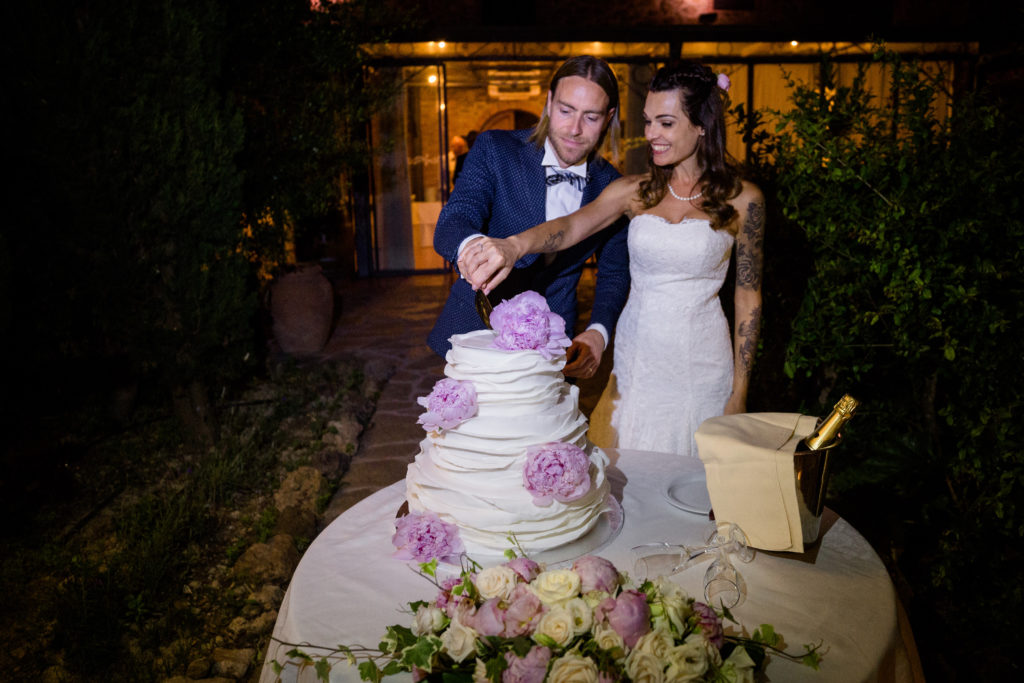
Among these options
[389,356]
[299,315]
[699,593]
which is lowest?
[389,356]

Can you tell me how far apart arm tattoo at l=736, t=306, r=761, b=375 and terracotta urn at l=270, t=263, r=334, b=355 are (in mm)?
6462

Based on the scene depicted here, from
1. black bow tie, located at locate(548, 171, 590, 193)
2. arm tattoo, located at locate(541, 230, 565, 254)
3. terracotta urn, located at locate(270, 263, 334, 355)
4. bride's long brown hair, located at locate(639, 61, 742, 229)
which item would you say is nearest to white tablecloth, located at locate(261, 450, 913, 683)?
arm tattoo, located at locate(541, 230, 565, 254)

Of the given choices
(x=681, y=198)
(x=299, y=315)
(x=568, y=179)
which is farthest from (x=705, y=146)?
(x=299, y=315)

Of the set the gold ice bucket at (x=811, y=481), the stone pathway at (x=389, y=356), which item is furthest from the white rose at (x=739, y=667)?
the stone pathway at (x=389, y=356)

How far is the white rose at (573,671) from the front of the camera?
114 centimetres

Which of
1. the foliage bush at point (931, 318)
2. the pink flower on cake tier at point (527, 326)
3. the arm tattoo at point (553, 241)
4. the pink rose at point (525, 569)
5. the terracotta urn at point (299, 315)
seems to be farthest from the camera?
the terracotta urn at point (299, 315)

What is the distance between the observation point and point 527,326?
5.78 feet

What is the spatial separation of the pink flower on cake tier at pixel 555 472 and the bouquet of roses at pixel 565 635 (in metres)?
0.28

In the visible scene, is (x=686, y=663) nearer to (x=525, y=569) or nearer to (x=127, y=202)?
(x=525, y=569)

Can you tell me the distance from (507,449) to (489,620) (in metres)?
0.50

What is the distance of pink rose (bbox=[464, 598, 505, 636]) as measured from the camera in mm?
1268

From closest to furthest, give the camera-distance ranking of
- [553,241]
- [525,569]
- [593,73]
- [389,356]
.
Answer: [525,569]
[593,73]
[553,241]
[389,356]

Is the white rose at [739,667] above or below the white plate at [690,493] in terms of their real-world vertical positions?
above

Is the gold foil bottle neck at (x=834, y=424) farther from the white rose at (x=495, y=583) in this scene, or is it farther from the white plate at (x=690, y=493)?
the white rose at (x=495, y=583)
